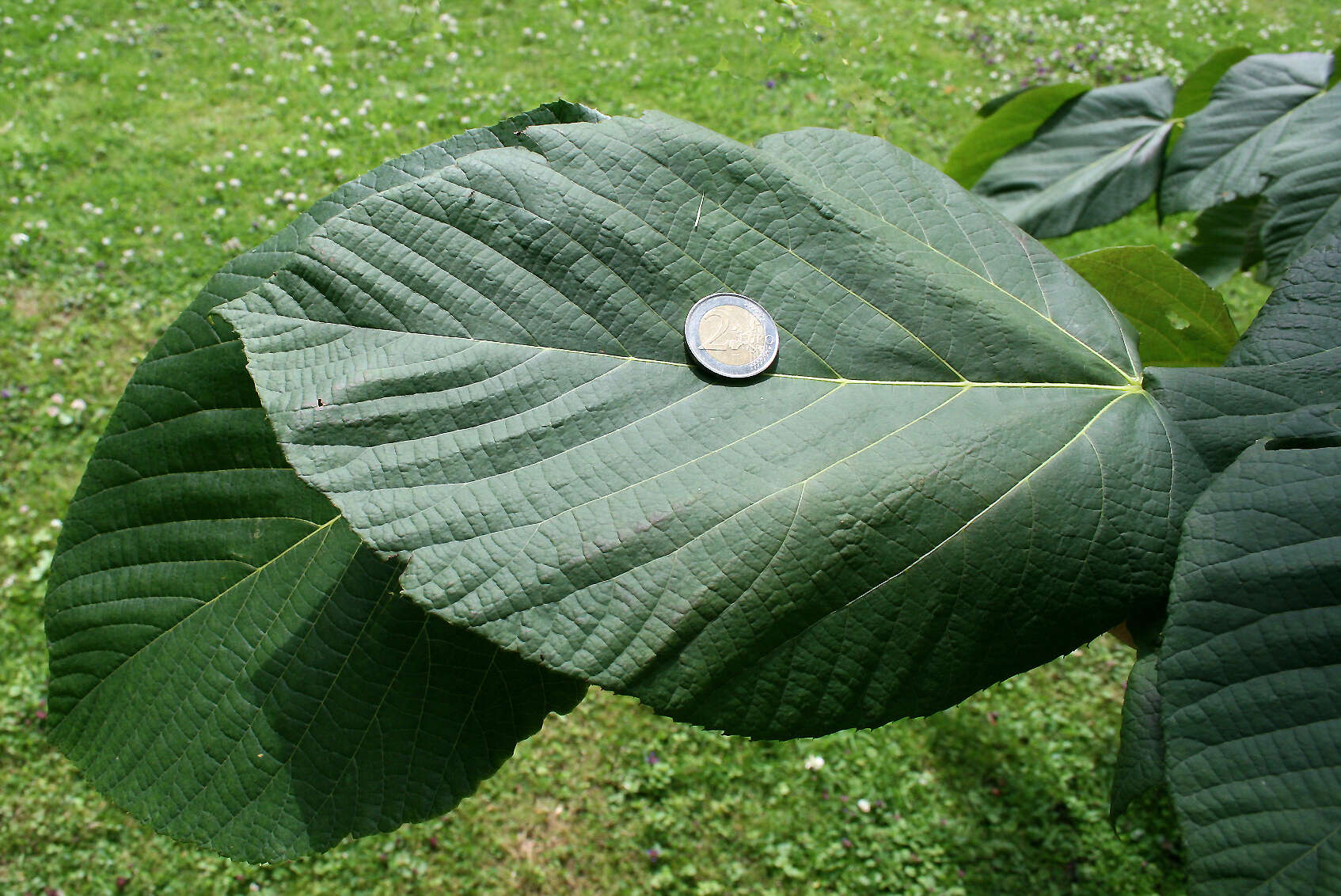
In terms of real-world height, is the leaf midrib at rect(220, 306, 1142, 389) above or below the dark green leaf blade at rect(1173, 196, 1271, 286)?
above

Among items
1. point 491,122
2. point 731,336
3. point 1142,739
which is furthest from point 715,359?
point 491,122

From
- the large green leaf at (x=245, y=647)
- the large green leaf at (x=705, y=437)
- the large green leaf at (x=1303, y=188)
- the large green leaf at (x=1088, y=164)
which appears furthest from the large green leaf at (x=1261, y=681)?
the large green leaf at (x=1088, y=164)

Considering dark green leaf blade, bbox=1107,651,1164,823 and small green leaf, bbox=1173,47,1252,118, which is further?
small green leaf, bbox=1173,47,1252,118

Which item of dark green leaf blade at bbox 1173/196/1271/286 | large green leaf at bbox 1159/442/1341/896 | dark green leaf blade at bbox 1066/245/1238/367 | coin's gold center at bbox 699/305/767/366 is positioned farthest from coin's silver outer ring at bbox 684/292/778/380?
dark green leaf blade at bbox 1173/196/1271/286

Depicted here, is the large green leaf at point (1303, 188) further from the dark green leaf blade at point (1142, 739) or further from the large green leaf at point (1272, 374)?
Result: the dark green leaf blade at point (1142, 739)

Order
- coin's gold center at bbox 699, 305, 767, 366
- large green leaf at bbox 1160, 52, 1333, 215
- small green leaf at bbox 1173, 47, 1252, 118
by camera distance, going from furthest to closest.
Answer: small green leaf at bbox 1173, 47, 1252, 118
large green leaf at bbox 1160, 52, 1333, 215
coin's gold center at bbox 699, 305, 767, 366

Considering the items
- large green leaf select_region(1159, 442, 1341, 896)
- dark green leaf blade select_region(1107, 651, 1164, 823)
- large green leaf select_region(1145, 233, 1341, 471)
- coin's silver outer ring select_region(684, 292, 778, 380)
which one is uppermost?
coin's silver outer ring select_region(684, 292, 778, 380)

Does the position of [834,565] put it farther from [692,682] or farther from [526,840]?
[526,840]

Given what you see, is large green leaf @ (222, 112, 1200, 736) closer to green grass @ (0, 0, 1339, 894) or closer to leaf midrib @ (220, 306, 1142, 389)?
leaf midrib @ (220, 306, 1142, 389)
